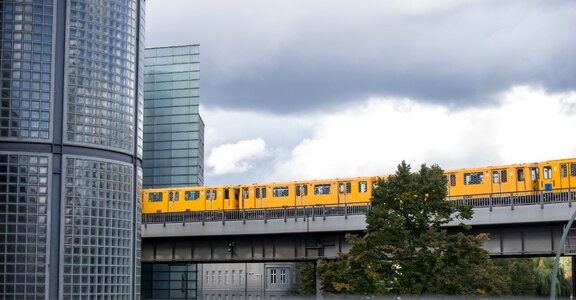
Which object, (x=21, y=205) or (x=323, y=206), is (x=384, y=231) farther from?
(x=21, y=205)

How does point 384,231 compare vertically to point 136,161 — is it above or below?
below

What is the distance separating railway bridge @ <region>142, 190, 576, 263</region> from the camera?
53406 mm

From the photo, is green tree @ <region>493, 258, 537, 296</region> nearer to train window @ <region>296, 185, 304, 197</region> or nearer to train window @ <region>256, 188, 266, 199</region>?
train window @ <region>296, 185, 304, 197</region>

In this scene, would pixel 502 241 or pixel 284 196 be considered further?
pixel 284 196

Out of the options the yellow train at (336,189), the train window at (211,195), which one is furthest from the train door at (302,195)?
the train window at (211,195)

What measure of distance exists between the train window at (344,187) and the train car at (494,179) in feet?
24.7

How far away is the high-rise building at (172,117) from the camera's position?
98500 mm

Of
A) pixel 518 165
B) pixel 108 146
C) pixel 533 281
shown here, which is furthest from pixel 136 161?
pixel 533 281

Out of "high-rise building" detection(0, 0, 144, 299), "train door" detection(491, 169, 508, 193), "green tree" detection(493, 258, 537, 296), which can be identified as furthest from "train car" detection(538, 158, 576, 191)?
"green tree" detection(493, 258, 537, 296)

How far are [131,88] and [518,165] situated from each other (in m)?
24.2

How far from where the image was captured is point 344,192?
66875 millimetres

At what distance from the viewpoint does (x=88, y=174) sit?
5038 centimetres

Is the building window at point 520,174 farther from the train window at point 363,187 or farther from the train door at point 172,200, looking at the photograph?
the train door at point 172,200

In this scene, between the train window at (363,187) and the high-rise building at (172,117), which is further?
the high-rise building at (172,117)
